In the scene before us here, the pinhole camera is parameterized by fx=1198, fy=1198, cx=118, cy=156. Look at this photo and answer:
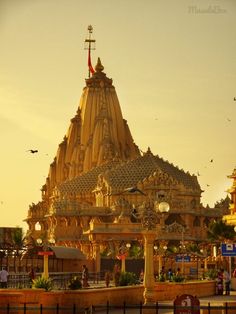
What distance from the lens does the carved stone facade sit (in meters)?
106

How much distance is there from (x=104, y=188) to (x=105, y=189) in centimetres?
16

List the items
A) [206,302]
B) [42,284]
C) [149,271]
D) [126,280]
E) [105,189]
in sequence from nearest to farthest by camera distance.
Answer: [149,271] → [42,284] → [206,302] → [126,280] → [105,189]

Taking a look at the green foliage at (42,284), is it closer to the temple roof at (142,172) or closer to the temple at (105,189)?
the temple at (105,189)

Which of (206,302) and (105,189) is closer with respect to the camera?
(206,302)

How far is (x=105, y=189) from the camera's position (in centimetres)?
12081

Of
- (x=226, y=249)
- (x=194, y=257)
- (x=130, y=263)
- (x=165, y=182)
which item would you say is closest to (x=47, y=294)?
(x=226, y=249)

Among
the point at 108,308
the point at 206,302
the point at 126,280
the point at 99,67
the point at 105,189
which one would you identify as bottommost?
the point at 108,308

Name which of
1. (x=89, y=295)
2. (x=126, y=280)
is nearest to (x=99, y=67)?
(x=126, y=280)

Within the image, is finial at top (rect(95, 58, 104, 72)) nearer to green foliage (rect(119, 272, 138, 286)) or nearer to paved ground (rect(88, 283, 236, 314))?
paved ground (rect(88, 283, 236, 314))

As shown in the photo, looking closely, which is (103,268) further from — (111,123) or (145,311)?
(111,123)

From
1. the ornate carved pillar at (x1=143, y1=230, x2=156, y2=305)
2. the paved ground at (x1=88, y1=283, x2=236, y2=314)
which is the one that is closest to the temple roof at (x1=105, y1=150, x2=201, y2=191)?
the paved ground at (x1=88, y1=283, x2=236, y2=314)

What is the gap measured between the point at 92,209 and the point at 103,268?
126 ft

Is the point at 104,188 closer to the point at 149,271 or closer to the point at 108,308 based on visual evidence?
the point at 149,271

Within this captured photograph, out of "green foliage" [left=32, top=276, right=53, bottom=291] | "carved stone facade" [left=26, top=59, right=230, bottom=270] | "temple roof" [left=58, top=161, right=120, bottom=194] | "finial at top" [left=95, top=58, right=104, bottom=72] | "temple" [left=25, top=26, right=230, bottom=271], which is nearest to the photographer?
"green foliage" [left=32, top=276, right=53, bottom=291]
